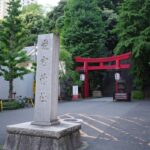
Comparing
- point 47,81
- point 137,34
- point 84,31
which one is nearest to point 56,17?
point 84,31

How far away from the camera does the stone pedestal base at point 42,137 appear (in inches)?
226

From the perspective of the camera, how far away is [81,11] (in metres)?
29.4

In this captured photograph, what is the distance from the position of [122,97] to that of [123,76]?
749cm

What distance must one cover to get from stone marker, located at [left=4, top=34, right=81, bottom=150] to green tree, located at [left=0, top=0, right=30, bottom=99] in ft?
35.1

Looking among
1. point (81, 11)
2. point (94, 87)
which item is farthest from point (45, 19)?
point (94, 87)

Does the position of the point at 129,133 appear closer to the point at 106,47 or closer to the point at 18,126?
the point at 18,126

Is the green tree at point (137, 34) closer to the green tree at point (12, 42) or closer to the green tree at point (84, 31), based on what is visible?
the green tree at point (84, 31)

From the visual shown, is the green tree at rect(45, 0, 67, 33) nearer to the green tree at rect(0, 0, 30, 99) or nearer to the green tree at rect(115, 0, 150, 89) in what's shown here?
the green tree at rect(115, 0, 150, 89)

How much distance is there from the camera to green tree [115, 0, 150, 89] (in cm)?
2190

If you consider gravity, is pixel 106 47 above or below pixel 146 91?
above

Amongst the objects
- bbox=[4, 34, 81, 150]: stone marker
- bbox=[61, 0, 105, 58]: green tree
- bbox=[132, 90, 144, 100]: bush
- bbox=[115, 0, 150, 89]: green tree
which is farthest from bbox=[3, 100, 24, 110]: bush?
bbox=[61, 0, 105, 58]: green tree

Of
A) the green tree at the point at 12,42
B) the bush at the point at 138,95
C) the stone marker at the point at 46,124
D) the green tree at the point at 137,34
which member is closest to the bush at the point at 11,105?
the green tree at the point at 12,42

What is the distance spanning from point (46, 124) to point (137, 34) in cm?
1879

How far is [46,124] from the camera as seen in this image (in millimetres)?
6234
